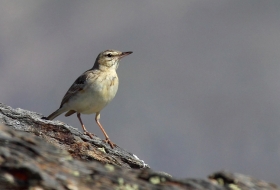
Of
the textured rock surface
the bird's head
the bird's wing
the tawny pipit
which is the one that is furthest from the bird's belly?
the textured rock surface

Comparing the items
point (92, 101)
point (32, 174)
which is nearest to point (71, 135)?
point (92, 101)

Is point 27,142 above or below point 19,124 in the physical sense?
below

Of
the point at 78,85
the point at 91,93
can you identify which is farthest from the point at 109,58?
the point at 91,93

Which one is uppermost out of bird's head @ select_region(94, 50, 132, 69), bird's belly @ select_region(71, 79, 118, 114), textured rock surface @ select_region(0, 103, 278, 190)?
bird's head @ select_region(94, 50, 132, 69)

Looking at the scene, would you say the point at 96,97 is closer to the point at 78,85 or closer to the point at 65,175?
the point at 78,85

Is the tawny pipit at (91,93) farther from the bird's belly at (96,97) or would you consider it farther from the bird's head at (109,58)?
the bird's head at (109,58)

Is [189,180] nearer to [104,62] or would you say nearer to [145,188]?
[145,188]

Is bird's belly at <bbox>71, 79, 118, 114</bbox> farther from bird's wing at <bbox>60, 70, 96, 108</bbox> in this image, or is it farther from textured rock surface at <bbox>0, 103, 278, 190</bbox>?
textured rock surface at <bbox>0, 103, 278, 190</bbox>

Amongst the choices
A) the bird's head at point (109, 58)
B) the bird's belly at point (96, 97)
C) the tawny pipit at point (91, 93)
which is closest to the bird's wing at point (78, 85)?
the tawny pipit at point (91, 93)
